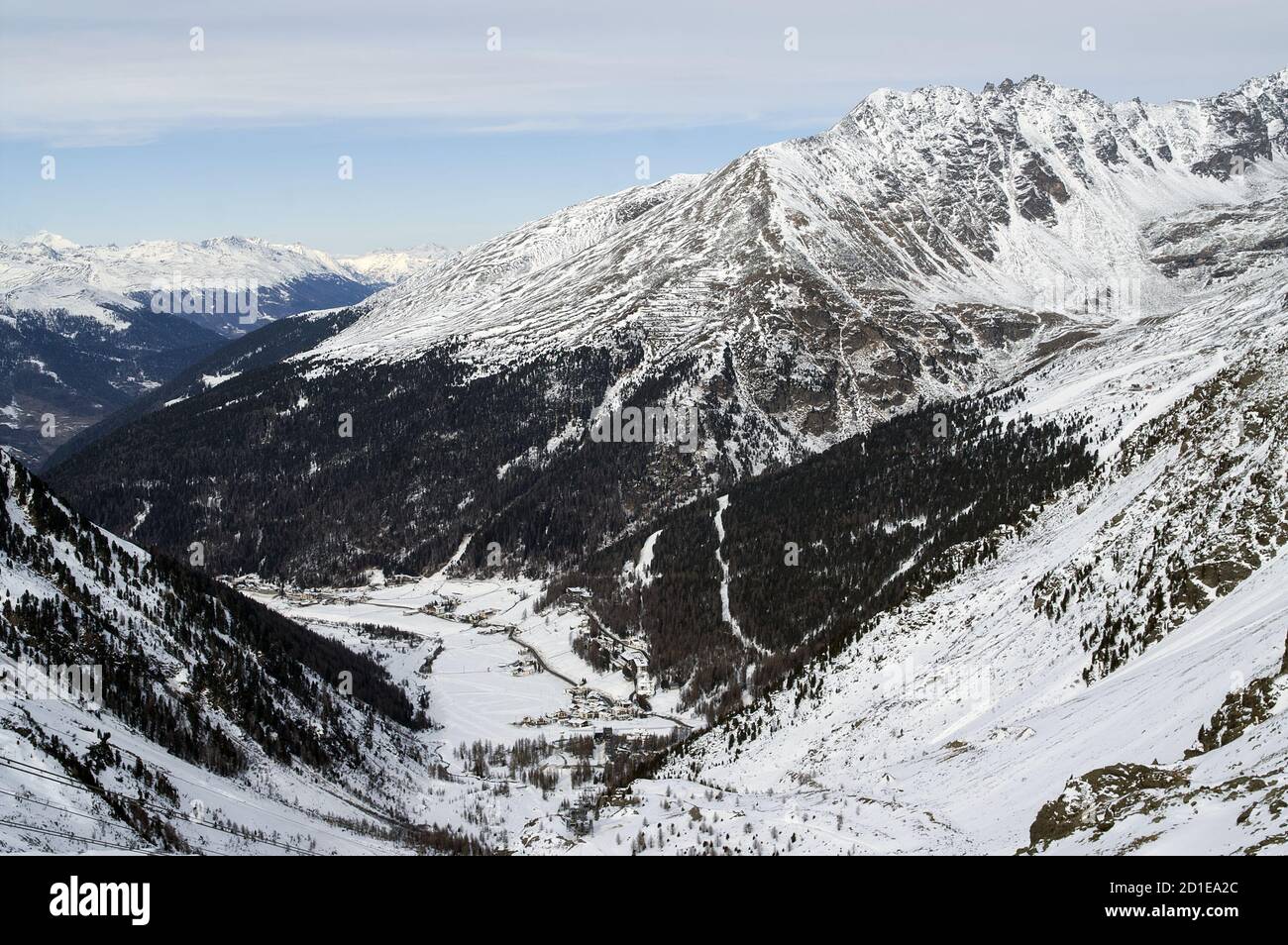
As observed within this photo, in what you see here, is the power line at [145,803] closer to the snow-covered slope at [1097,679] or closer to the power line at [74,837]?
the power line at [74,837]

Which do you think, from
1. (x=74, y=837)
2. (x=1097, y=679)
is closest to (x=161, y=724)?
(x=74, y=837)

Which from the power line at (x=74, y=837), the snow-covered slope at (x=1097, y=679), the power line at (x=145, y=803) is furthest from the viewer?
the power line at (x=145, y=803)

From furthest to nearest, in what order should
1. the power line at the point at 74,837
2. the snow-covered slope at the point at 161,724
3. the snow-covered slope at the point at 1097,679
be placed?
the snow-covered slope at the point at 161,724 → the power line at the point at 74,837 → the snow-covered slope at the point at 1097,679

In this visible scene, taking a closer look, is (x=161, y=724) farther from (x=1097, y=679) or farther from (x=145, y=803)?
(x=1097, y=679)

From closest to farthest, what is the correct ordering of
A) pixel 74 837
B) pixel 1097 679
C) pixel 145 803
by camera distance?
pixel 74 837 → pixel 145 803 → pixel 1097 679

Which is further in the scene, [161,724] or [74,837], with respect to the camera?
[161,724]

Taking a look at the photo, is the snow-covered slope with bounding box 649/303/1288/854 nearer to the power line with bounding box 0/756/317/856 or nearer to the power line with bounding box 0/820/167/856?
the power line with bounding box 0/756/317/856

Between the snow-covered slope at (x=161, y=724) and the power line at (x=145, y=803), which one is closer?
the power line at (x=145, y=803)

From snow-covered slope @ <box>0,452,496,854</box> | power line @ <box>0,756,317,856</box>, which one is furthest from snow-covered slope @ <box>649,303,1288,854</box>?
snow-covered slope @ <box>0,452,496,854</box>

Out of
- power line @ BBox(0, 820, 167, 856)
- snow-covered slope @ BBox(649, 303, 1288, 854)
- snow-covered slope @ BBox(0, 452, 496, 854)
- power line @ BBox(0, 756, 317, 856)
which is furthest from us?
snow-covered slope @ BBox(0, 452, 496, 854)

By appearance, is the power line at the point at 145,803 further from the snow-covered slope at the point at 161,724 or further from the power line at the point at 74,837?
the power line at the point at 74,837

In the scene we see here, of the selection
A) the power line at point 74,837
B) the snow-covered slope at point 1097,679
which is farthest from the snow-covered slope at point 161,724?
the snow-covered slope at point 1097,679

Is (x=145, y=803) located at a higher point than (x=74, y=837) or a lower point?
lower
